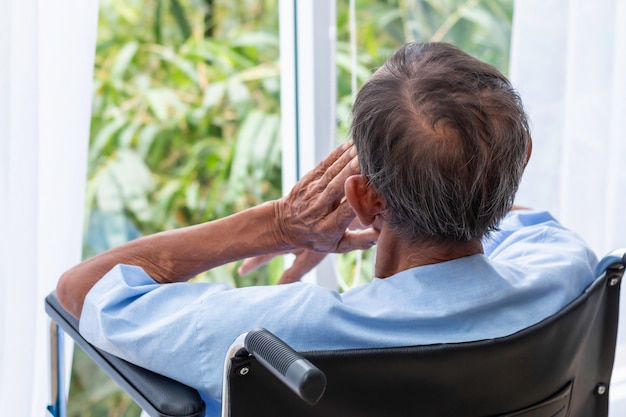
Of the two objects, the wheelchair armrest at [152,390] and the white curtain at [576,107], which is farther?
the white curtain at [576,107]

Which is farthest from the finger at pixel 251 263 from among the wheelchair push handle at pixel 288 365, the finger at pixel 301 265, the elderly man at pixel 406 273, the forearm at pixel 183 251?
the wheelchair push handle at pixel 288 365

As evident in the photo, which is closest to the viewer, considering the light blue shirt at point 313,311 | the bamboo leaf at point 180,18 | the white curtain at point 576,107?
the light blue shirt at point 313,311

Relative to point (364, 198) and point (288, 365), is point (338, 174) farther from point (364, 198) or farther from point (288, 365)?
point (288, 365)

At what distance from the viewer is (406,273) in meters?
0.95

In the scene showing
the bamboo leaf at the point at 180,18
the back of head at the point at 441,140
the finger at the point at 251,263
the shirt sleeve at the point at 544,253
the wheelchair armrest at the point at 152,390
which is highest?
the bamboo leaf at the point at 180,18

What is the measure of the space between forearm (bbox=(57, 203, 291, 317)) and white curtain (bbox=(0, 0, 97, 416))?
0.66 ft

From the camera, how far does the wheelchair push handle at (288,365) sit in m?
0.66

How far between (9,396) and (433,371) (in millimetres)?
A: 740

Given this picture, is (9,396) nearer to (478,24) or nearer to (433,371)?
(433,371)

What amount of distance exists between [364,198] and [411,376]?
23cm

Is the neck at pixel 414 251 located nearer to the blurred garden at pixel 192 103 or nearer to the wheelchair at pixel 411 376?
the wheelchair at pixel 411 376

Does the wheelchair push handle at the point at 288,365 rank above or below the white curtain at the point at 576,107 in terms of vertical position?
below

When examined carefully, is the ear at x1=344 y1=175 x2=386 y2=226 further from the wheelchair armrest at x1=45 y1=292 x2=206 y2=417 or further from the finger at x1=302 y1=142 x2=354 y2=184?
the wheelchair armrest at x1=45 y1=292 x2=206 y2=417

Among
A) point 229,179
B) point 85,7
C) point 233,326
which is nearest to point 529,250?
point 233,326
